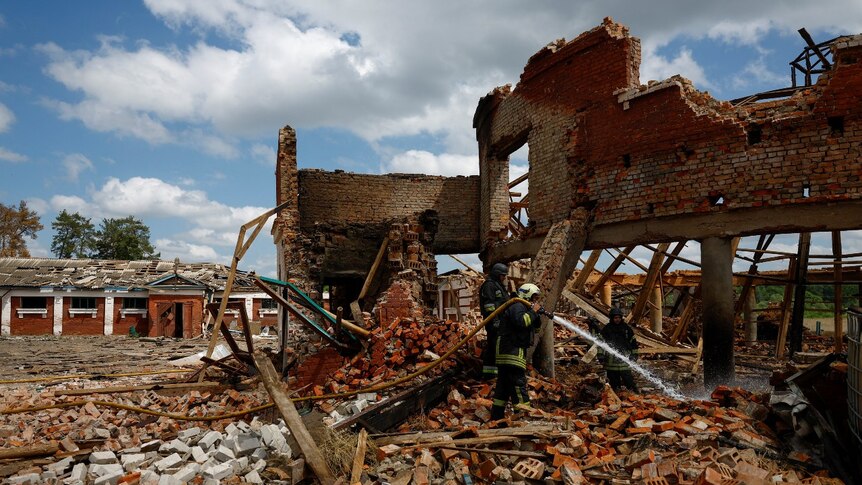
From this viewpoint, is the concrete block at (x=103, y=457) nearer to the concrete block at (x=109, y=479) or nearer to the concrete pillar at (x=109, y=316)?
the concrete block at (x=109, y=479)

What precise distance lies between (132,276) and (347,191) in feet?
63.8

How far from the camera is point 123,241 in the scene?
4412 cm

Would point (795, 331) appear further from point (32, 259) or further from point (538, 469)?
point (32, 259)

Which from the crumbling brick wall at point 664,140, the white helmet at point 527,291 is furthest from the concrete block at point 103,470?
the crumbling brick wall at point 664,140

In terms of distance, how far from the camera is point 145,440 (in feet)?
21.6

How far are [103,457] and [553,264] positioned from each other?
7.13 metres

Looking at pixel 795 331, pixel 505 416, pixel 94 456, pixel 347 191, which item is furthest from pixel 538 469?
pixel 347 191

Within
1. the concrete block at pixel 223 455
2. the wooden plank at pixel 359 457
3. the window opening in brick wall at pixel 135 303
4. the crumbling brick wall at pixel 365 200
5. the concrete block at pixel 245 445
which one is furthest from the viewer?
the window opening in brick wall at pixel 135 303

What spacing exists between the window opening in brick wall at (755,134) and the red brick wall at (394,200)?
28.9ft

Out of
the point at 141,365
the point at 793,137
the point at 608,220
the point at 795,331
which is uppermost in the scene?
the point at 793,137

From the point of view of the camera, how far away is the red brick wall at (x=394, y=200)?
51.9 feet

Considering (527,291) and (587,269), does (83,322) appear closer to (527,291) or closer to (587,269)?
(587,269)

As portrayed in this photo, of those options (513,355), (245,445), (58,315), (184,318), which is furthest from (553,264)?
(58,315)

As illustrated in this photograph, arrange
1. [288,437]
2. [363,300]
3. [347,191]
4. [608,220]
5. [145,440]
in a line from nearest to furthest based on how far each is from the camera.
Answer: [288,437], [145,440], [608,220], [363,300], [347,191]
